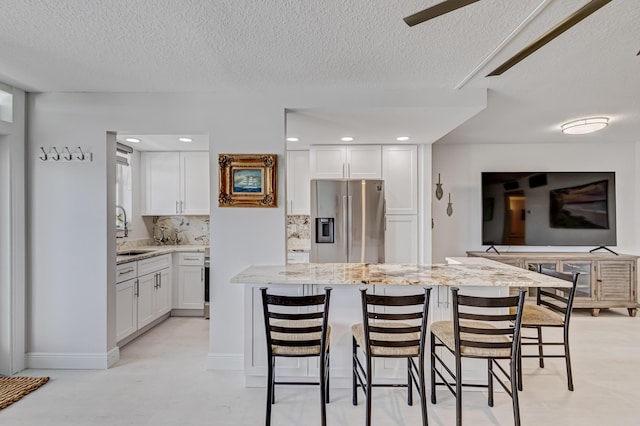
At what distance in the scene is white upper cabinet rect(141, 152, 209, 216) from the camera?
4.79 m

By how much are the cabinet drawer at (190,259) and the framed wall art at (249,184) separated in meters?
1.75

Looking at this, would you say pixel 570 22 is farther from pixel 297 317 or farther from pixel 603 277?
pixel 603 277

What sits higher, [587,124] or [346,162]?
[587,124]

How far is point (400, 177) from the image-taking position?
4.37 m

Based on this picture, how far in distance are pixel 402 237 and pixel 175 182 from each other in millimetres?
3187

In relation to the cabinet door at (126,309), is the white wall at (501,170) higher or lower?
higher

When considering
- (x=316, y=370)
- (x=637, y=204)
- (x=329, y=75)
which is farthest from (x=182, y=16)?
(x=637, y=204)

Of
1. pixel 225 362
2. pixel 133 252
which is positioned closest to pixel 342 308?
pixel 225 362

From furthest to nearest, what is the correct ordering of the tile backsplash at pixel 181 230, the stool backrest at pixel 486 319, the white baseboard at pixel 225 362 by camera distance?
the tile backsplash at pixel 181 230
the white baseboard at pixel 225 362
the stool backrest at pixel 486 319

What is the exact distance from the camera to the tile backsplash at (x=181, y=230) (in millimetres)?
5109

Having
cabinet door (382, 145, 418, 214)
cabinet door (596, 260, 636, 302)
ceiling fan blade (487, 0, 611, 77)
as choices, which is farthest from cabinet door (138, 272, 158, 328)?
cabinet door (596, 260, 636, 302)

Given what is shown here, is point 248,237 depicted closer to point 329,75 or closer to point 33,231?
point 329,75

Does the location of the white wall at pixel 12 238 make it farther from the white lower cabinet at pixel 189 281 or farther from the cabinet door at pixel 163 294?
the white lower cabinet at pixel 189 281

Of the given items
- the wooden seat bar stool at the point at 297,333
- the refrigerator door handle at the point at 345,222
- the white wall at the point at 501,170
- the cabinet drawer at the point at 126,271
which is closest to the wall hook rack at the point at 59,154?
the cabinet drawer at the point at 126,271
